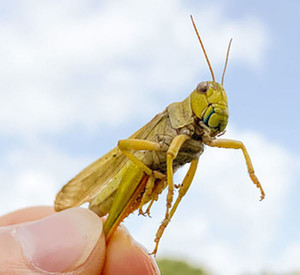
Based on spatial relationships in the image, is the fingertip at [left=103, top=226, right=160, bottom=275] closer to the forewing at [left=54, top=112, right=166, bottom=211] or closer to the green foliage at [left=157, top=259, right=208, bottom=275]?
the forewing at [left=54, top=112, right=166, bottom=211]

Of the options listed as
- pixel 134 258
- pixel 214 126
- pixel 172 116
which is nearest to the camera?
pixel 214 126

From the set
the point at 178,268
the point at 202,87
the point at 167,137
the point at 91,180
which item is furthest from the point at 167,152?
the point at 178,268

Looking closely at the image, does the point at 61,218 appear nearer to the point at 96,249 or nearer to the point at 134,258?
the point at 96,249


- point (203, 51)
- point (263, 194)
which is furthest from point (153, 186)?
point (203, 51)

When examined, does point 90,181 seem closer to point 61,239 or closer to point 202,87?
point 61,239

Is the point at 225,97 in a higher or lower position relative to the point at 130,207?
higher

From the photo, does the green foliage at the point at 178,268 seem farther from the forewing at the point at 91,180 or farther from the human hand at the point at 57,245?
the human hand at the point at 57,245

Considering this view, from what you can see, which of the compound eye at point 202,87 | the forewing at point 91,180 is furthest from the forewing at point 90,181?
the compound eye at point 202,87
